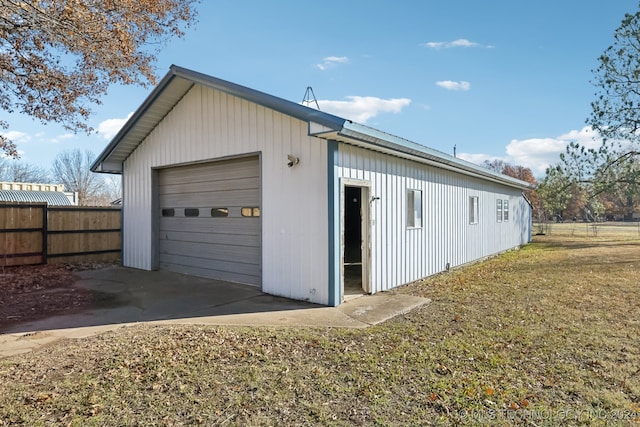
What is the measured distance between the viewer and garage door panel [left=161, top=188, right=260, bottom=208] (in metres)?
7.68

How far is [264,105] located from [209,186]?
2.80 metres

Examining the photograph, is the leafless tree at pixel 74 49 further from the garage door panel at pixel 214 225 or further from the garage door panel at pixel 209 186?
the garage door panel at pixel 214 225

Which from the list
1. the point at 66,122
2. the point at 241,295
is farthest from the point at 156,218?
the point at 241,295

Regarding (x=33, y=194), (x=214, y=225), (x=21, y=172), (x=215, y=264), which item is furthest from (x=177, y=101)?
(x=21, y=172)

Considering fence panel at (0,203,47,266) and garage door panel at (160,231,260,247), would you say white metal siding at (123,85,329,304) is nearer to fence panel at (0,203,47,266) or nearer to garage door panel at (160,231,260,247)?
garage door panel at (160,231,260,247)

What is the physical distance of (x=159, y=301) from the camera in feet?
21.5

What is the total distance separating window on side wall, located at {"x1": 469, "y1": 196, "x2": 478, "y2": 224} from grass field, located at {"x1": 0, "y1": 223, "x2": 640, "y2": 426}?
20.1 feet

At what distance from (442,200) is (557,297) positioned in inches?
140

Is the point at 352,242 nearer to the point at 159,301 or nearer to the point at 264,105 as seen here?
the point at 264,105

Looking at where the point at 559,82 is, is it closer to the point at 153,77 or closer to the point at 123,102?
the point at 153,77

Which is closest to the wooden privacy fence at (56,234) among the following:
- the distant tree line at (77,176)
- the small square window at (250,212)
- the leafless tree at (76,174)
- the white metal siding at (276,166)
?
the white metal siding at (276,166)

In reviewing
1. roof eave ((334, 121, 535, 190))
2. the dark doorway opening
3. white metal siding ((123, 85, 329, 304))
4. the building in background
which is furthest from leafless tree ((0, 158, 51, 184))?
roof eave ((334, 121, 535, 190))

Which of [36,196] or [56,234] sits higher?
[36,196]

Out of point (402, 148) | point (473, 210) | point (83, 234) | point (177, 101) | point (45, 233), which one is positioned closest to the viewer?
point (402, 148)
